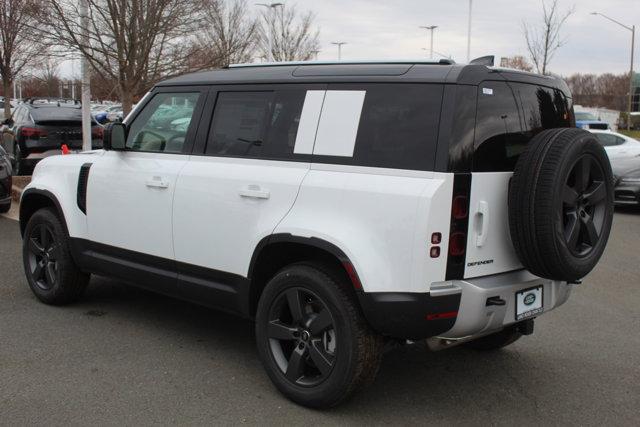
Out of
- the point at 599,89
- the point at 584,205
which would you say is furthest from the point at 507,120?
the point at 599,89

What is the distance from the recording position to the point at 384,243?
3215 mm

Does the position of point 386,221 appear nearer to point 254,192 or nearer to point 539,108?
point 254,192

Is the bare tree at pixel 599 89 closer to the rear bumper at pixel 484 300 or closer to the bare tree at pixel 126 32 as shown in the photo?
the bare tree at pixel 126 32

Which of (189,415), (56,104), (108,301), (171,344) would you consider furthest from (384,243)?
(56,104)

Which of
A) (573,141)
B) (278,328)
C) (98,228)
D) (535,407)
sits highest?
(573,141)

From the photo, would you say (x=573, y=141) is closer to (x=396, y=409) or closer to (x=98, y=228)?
(x=396, y=409)

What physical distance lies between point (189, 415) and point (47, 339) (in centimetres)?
166

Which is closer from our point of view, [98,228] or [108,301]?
[98,228]

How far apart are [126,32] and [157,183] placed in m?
8.19

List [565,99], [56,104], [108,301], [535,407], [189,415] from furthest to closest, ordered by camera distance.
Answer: [56,104], [108,301], [565,99], [535,407], [189,415]

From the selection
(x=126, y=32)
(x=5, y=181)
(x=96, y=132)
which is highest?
(x=126, y=32)

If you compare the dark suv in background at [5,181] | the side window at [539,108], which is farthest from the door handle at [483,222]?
the dark suv in background at [5,181]

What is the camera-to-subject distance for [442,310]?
319 cm

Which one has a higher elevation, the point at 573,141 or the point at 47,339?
the point at 573,141
